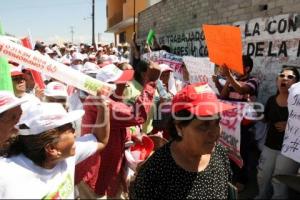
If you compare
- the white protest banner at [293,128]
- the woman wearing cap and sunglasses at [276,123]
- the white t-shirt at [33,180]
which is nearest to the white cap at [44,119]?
the white t-shirt at [33,180]

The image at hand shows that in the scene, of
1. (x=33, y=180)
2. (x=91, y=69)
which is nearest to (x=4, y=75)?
(x=33, y=180)

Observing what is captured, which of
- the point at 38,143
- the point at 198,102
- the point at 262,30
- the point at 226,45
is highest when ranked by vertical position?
the point at 262,30

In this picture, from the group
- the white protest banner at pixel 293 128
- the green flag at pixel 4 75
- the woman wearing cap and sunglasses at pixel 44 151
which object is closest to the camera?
the woman wearing cap and sunglasses at pixel 44 151

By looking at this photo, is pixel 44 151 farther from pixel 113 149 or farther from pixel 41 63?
pixel 113 149

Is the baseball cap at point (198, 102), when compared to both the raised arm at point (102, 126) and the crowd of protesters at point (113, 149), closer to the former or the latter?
the crowd of protesters at point (113, 149)

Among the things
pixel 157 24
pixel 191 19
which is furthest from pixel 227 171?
pixel 157 24

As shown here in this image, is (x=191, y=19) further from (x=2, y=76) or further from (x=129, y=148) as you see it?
(x=2, y=76)

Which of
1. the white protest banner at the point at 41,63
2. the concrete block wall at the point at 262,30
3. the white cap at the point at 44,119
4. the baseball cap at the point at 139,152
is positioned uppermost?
the concrete block wall at the point at 262,30

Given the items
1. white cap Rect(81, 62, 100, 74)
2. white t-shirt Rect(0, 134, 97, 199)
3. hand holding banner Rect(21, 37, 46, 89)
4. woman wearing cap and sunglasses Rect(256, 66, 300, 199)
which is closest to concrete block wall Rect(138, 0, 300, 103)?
woman wearing cap and sunglasses Rect(256, 66, 300, 199)

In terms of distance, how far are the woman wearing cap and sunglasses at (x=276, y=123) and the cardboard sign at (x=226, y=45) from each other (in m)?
0.69

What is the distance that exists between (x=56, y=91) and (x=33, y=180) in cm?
255

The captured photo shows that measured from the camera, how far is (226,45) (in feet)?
13.2

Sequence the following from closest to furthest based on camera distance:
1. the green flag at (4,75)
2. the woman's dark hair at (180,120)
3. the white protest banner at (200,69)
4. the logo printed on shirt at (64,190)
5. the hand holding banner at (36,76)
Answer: the logo printed on shirt at (64,190), the woman's dark hair at (180,120), the green flag at (4,75), the hand holding banner at (36,76), the white protest banner at (200,69)

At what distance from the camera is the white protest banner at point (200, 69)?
575 cm
